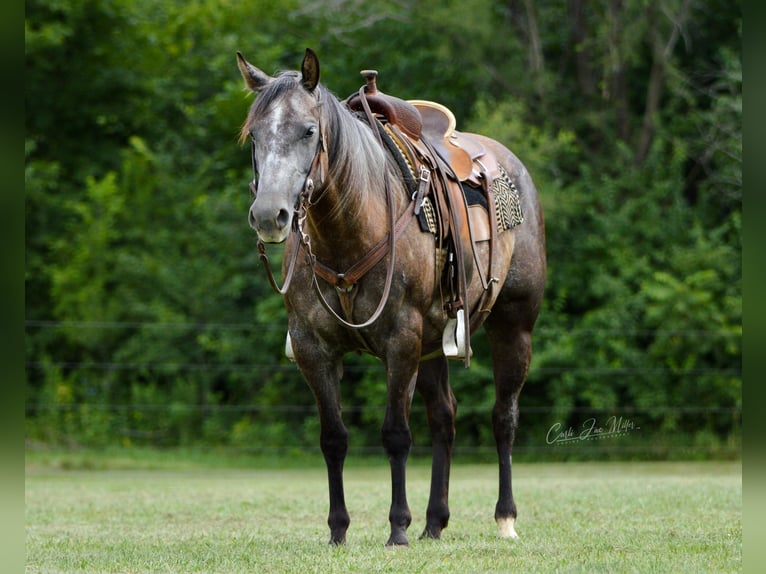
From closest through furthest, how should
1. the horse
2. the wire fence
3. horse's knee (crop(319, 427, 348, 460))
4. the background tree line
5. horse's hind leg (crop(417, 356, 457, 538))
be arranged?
the horse < horse's knee (crop(319, 427, 348, 460)) < horse's hind leg (crop(417, 356, 457, 538)) < the wire fence < the background tree line

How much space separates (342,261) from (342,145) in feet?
1.80

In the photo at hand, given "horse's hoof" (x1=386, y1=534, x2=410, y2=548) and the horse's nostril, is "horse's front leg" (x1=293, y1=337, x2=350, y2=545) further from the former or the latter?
the horse's nostril

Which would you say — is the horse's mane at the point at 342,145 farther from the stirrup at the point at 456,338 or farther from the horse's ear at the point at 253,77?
the stirrup at the point at 456,338

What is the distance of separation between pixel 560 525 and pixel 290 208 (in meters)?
3.02

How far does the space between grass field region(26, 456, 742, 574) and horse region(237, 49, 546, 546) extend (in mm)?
451

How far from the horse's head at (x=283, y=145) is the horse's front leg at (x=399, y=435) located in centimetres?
107

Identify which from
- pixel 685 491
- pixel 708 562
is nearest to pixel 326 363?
pixel 708 562

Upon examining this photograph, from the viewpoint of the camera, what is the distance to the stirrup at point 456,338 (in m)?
5.69

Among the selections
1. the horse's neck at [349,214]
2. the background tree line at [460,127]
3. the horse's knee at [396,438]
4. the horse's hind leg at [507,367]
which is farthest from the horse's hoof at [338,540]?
the background tree line at [460,127]

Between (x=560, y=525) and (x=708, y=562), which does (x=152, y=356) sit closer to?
(x=560, y=525)

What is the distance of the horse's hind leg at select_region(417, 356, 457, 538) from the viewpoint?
19.4ft

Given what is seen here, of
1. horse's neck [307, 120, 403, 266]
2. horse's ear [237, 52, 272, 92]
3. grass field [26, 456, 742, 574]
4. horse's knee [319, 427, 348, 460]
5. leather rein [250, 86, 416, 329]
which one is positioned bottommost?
grass field [26, 456, 742, 574]
